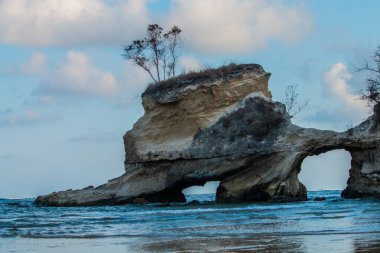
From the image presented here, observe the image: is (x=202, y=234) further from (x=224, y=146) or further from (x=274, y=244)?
(x=224, y=146)

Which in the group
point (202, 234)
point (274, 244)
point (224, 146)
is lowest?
point (274, 244)

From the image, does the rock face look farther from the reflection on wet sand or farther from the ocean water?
the reflection on wet sand

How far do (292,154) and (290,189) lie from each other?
1.96m

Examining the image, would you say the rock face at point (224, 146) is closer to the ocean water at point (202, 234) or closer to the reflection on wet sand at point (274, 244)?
the ocean water at point (202, 234)

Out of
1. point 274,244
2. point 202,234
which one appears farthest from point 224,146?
point 274,244

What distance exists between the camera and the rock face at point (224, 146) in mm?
37844

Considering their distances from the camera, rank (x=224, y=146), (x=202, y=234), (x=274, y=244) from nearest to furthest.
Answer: (x=274, y=244), (x=202, y=234), (x=224, y=146)

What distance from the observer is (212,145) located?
1534 inches

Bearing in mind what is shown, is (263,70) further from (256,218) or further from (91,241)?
(91,241)

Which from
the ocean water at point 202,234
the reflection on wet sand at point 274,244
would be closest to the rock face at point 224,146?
the ocean water at point 202,234

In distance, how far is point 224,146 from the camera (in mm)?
38531

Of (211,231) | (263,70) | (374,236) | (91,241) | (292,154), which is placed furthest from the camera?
Answer: (263,70)

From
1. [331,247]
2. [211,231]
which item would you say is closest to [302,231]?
[211,231]

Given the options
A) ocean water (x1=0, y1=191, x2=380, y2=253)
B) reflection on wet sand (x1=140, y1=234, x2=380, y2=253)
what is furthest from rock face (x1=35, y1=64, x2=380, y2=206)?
reflection on wet sand (x1=140, y1=234, x2=380, y2=253)
